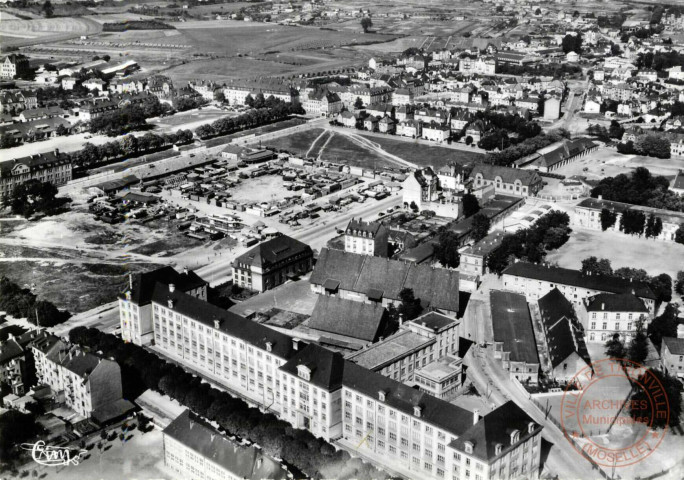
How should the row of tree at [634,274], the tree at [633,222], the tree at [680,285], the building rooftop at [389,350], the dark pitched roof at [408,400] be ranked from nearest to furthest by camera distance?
the dark pitched roof at [408,400] → the building rooftop at [389,350] → the row of tree at [634,274] → the tree at [680,285] → the tree at [633,222]

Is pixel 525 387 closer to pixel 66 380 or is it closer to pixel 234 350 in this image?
pixel 234 350

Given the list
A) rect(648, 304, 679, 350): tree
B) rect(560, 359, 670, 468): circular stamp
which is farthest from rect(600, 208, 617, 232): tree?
rect(560, 359, 670, 468): circular stamp

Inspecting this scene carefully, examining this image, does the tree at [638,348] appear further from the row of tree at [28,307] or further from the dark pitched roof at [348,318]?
the row of tree at [28,307]

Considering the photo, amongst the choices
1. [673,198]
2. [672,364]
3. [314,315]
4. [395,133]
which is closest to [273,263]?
[314,315]

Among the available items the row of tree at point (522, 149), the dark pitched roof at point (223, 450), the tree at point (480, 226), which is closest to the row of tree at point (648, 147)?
the row of tree at point (522, 149)

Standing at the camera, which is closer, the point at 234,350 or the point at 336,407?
the point at 336,407

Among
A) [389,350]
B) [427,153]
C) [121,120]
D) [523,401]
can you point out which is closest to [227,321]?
[389,350]
